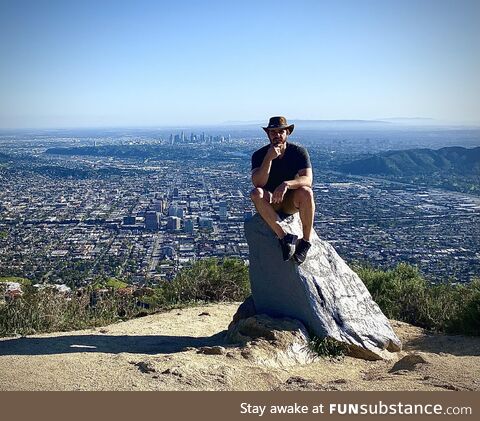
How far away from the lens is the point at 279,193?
6.62 m

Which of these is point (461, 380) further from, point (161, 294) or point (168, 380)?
point (161, 294)

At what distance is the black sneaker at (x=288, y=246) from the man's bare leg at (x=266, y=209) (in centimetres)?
7

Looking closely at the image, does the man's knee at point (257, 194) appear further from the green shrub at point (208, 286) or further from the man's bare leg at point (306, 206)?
the green shrub at point (208, 286)

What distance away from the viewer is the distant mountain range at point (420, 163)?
44562 mm

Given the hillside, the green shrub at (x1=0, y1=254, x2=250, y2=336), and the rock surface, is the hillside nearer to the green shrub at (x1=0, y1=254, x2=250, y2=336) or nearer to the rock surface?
the rock surface

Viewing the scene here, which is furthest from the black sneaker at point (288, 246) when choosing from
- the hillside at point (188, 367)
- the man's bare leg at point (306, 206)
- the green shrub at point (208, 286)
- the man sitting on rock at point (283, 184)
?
the green shrub at point (208, 286)

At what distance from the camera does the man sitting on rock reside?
672 centimetres

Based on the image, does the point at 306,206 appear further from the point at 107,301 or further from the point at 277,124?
the point at 107,301

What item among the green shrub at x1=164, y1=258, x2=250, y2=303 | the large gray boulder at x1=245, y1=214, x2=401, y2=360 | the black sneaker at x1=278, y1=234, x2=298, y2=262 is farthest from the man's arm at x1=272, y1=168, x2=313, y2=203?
the green shrub at x1=164, y1=258, x2=250, y2=303

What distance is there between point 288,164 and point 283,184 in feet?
1.78

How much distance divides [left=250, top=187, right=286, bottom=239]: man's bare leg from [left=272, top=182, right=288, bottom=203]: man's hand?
118mm

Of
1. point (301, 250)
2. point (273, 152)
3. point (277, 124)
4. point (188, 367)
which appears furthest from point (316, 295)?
point (277, 124)

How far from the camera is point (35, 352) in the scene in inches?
250
